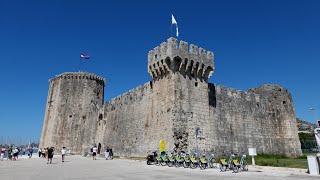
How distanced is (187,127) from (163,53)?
19.6 ft

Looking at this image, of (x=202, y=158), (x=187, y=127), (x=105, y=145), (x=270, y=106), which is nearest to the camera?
(x=202, y=158)

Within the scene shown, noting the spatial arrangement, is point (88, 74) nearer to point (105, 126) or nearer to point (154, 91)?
point (105, 126)

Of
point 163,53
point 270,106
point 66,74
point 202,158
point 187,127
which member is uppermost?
point 66,74

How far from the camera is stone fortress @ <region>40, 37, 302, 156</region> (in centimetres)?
2065

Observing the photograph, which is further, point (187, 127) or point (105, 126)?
point (105, 126)

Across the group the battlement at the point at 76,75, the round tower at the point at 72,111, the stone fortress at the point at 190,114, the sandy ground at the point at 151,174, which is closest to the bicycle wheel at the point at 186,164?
the sandy ground at the point at 151,174

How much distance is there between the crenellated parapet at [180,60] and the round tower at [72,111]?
16.6 meters

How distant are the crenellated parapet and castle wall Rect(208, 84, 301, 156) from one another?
2.21 meters

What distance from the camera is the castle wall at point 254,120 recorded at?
76.2 feet

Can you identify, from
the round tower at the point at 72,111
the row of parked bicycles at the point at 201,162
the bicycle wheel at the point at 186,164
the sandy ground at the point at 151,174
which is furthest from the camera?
the round tower at the point at 72,111

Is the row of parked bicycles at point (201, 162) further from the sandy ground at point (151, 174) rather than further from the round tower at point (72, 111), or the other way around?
the round tower at point (72, 111)

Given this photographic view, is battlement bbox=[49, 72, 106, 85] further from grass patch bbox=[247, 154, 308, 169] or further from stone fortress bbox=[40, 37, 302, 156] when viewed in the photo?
grass patch bbox=[247, 154, 308, 169]

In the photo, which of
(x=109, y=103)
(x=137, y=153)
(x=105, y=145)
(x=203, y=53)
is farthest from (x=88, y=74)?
(x=203, y=53)

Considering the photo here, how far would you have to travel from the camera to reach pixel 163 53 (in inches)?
850
